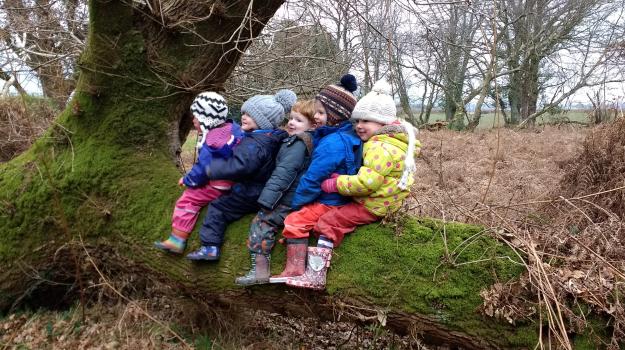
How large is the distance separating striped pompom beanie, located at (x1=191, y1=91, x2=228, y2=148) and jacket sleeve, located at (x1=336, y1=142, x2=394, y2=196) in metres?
1.15

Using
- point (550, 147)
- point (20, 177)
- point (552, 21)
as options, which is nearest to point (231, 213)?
point (20, 177)

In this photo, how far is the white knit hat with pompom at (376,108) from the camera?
117 inches

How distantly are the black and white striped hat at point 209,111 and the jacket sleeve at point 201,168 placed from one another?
0.68 ft

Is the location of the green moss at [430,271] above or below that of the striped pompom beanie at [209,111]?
below

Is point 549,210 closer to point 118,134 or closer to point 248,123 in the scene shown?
point 248,123

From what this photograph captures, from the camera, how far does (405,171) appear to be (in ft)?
9.27

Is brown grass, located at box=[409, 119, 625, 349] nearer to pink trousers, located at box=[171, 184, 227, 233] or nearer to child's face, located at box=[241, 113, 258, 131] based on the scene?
child's face, located at box=[241, 113, 258, 131]

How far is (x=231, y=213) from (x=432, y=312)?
167 centimetres

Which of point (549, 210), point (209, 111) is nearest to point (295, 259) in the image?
point (209, 111)

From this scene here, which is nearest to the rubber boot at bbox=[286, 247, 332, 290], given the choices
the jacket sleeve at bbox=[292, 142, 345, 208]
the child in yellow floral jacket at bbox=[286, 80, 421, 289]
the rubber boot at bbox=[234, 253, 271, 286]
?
the child in yellow floral jacket at bbox=[286, 80, 421, 289]

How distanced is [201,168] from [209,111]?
46 centimetres

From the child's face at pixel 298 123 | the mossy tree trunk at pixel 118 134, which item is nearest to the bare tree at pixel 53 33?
the mossy tree trunk at pixel 118 134

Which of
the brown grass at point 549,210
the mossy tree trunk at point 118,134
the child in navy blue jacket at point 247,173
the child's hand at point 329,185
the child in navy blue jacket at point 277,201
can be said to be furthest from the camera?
the mossy tree trunk at point 118,134

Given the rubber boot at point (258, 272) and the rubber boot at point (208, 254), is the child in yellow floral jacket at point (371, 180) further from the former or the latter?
the rubber boot at point (208, 254)
